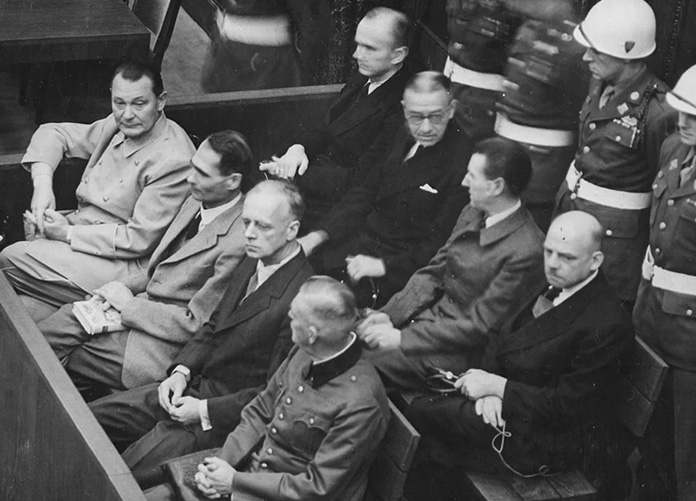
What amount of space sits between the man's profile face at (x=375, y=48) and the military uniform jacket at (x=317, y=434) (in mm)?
1225

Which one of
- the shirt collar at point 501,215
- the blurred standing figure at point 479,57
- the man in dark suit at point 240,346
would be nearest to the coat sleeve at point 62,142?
the man in dark suit at point 240,346

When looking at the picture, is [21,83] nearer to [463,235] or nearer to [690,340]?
[463,235]

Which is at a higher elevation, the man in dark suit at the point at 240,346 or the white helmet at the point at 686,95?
the white helmet at the point at 686,95

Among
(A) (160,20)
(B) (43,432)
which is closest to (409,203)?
(B) (43,432)

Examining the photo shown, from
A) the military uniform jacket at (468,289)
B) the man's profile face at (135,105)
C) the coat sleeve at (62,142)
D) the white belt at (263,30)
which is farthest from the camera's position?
the white belt at (263,30)

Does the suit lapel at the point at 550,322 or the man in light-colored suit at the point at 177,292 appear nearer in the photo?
the suit lapel at the point at 550,322

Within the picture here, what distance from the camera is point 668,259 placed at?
3342 mm

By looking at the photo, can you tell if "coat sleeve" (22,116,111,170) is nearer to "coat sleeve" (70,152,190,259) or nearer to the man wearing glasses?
"coat sleeve" (70,152,190,259)

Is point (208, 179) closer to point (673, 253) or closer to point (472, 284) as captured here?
point (472, 284)

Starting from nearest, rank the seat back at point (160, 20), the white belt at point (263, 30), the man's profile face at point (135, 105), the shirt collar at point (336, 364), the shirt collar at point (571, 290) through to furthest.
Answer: the shirt collar at point (571, 290) → the shirt collar at point (336, 364) → the man's profile face at point (135, 105) → the white belt at point (263, 30) → the seat back at point (160, 20)

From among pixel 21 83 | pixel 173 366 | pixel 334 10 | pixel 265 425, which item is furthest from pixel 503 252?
pixel 21 83

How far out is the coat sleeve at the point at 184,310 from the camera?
4.12m

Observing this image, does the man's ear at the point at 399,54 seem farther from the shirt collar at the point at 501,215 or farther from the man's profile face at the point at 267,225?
the shirt collar at the point at 501,215

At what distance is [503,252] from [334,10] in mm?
2303
